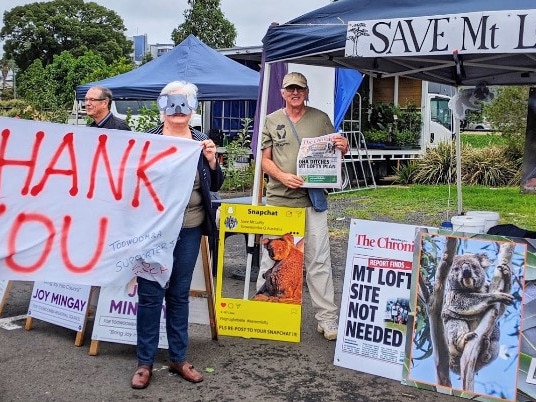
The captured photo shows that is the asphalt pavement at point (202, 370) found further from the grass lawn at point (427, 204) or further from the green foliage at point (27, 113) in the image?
the green foliage at point (27, 113)

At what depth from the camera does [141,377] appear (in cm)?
432

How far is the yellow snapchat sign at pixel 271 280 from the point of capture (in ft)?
17.0

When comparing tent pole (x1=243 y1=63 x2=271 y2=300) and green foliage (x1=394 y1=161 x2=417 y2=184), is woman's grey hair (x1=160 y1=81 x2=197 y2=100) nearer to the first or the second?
tent pole (x1=243 y1=63 x2=271 y2=300)

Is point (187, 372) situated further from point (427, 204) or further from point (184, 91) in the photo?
point (427, 204)

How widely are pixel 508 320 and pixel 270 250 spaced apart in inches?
73.9

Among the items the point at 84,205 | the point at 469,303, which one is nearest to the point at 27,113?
the point at 84,205

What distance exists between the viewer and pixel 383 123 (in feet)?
59.6

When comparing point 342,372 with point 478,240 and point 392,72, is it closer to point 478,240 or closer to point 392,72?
point 478,240

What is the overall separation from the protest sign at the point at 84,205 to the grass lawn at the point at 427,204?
705 centimetres

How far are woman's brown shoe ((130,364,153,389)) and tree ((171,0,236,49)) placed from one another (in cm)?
3421

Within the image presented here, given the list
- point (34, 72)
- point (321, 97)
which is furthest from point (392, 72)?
point (34, 72)

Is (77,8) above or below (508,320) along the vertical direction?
above

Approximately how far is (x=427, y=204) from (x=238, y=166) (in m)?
4.64

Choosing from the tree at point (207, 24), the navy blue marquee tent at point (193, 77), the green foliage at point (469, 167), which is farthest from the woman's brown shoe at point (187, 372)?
the tree at point (207, 24)
